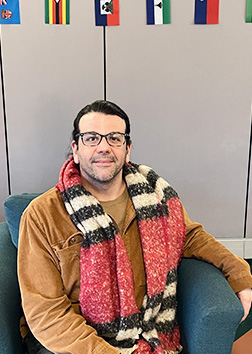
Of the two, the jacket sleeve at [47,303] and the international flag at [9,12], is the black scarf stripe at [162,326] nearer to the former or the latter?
the jacket sleeve at [47,303]

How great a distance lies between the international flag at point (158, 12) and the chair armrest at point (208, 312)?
150 cm

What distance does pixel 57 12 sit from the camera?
82.1 inches

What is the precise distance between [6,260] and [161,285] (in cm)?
63

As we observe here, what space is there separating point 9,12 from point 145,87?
0.91m

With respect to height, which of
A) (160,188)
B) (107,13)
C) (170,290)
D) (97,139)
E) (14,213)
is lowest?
(170,290)

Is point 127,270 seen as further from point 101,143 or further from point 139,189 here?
point 101,143

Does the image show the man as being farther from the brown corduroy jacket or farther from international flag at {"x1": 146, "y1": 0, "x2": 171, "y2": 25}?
international flag at {"x1": 146, "y1": 0, "x2": 171, "y2": 25}

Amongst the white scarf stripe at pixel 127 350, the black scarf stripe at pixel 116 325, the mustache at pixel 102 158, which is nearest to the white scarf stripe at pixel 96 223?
the mustache at pixel 102 158

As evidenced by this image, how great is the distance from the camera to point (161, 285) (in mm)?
1344

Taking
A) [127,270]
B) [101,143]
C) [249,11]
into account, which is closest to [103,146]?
[101,143]

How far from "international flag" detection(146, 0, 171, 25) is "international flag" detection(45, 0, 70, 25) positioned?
0.48 m

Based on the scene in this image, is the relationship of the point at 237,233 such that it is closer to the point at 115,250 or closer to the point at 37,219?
the point at 115,250

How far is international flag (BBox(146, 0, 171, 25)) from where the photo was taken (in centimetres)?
212

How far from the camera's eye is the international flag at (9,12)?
2.06 m
